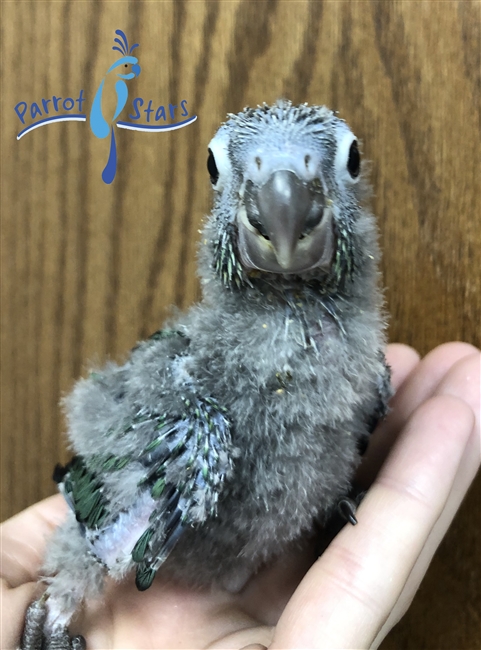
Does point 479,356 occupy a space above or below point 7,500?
above

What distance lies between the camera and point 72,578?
64cm

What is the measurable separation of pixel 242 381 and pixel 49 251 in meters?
0.61

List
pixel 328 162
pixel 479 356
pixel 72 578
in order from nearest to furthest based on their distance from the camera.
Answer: pixel 328 162, pixel 72 578, pixel 479 356

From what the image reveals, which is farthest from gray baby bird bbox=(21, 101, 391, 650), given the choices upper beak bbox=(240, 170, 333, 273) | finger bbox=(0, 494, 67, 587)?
finger bbox=(0, 494, 67, 587)

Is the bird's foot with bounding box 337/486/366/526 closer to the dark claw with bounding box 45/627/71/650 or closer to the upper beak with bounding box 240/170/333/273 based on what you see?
the upper beak with bounding box 240/170/333/273

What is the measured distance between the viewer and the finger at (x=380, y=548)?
1.60 feet

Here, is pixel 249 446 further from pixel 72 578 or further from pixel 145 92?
pixel 145 92

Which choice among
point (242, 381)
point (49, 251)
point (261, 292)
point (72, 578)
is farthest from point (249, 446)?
point (49, 251)

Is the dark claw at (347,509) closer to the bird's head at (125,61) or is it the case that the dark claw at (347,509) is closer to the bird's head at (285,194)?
the bird's head at (285,194)

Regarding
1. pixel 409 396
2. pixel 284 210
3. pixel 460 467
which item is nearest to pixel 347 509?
pixel 460 467

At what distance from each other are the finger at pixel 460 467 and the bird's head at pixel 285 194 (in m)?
0.29

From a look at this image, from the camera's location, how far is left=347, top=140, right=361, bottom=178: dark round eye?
0.56m

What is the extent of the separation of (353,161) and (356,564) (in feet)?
1.50

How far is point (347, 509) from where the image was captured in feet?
2.02
